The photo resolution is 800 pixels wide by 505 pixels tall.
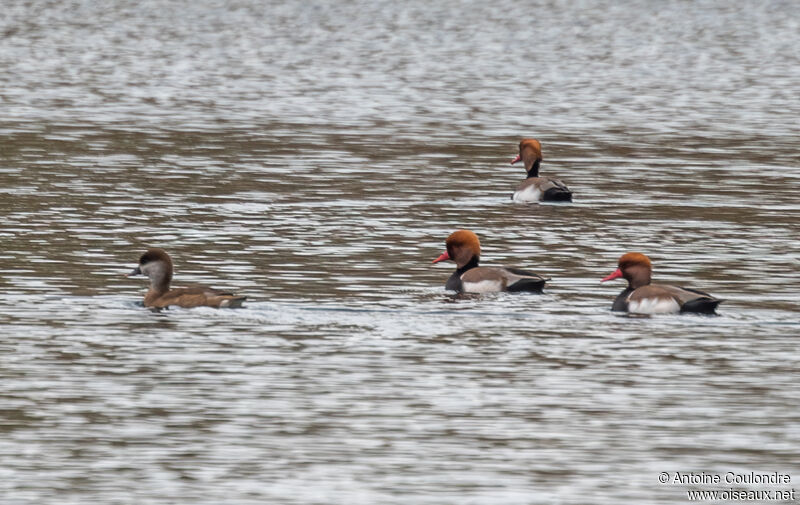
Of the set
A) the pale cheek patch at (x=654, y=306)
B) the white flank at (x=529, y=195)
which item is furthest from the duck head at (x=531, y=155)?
the pale cheek patch at (x=654, y=306)

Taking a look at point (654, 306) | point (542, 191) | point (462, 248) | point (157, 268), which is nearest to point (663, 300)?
point (654, 306)

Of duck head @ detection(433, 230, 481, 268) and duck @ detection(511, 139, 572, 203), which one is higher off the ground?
duck head @ detection(433, 230, 481, 268)

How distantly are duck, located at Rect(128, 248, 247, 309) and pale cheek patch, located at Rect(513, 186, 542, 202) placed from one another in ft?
30.0

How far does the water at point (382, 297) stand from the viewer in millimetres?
13180

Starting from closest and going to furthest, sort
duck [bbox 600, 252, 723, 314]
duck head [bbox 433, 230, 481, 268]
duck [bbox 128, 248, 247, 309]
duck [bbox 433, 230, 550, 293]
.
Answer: duck [bbox 600, 252, 723, 314]
duck [bbox 128, 248, 247, 309]
duck [bbox 433, 230, 550, 293]
duck head [bbox 433, 230, 481, 268]

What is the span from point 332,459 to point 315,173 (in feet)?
57.8

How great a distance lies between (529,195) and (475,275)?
7.89 metres

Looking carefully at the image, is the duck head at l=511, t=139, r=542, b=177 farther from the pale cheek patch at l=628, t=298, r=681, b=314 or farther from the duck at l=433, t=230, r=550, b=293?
the pale cheek patch at l=628, t=298, r=681, b=314

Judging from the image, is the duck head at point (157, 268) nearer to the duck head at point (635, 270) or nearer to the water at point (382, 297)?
the water at point (382, 297)

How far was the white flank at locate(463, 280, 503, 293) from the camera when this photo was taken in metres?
19.7

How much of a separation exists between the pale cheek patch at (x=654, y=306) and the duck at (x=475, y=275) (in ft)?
4.14

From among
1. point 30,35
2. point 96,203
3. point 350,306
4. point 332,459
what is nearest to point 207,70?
point 30,35

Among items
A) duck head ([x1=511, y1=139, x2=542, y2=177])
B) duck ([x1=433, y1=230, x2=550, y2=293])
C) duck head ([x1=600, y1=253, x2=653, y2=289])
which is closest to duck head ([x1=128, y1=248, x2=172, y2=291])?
duck ([x1=433, y1=230, x2=550, y2=293])

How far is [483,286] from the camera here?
1973 centimetres
